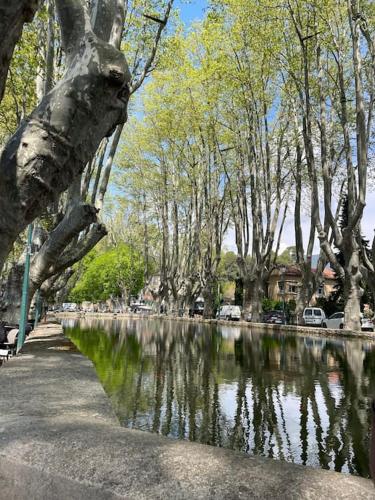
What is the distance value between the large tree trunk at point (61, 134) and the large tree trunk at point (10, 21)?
434mm

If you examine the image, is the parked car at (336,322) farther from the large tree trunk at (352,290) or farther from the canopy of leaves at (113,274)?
the canopy of leaves at (113,274)

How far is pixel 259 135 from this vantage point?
88.2 feet

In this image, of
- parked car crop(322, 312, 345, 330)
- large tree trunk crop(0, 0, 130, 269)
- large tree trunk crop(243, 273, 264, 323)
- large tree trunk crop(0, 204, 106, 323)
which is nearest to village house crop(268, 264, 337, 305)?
parked car crop(322, 312, 345, 330)

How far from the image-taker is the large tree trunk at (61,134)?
3686 millimetres

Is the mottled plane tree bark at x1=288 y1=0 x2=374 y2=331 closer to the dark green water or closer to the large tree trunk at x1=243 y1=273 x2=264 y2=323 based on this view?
the dark green water

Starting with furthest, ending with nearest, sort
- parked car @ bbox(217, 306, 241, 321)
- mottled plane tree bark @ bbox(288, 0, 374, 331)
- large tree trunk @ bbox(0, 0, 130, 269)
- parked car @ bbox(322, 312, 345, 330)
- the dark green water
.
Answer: parked car @ bbox(217, 306, 241, 321) < parked car @ bbox(322, 312, 345, 330) < mottled plane tree bark @ bbox(288, 0, 374, 331) < the dark green water < large tree trunk @ bbox(0, 0, 130, 269)

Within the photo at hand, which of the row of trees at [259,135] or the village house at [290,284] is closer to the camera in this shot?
the row of trees at [259,135]

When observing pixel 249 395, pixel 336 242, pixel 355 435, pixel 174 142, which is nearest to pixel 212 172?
pixel 174 142

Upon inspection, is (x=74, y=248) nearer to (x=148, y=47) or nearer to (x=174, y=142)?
(x=148, y=47)

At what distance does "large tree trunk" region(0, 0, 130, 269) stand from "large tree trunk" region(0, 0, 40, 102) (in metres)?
0.43

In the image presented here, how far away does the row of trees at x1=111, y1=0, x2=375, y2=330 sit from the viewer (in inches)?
709

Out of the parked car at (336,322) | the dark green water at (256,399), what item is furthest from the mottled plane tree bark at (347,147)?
the parked car at (336,322)

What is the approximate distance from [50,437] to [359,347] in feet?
50.6

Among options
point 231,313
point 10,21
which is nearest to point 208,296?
point 231,313
